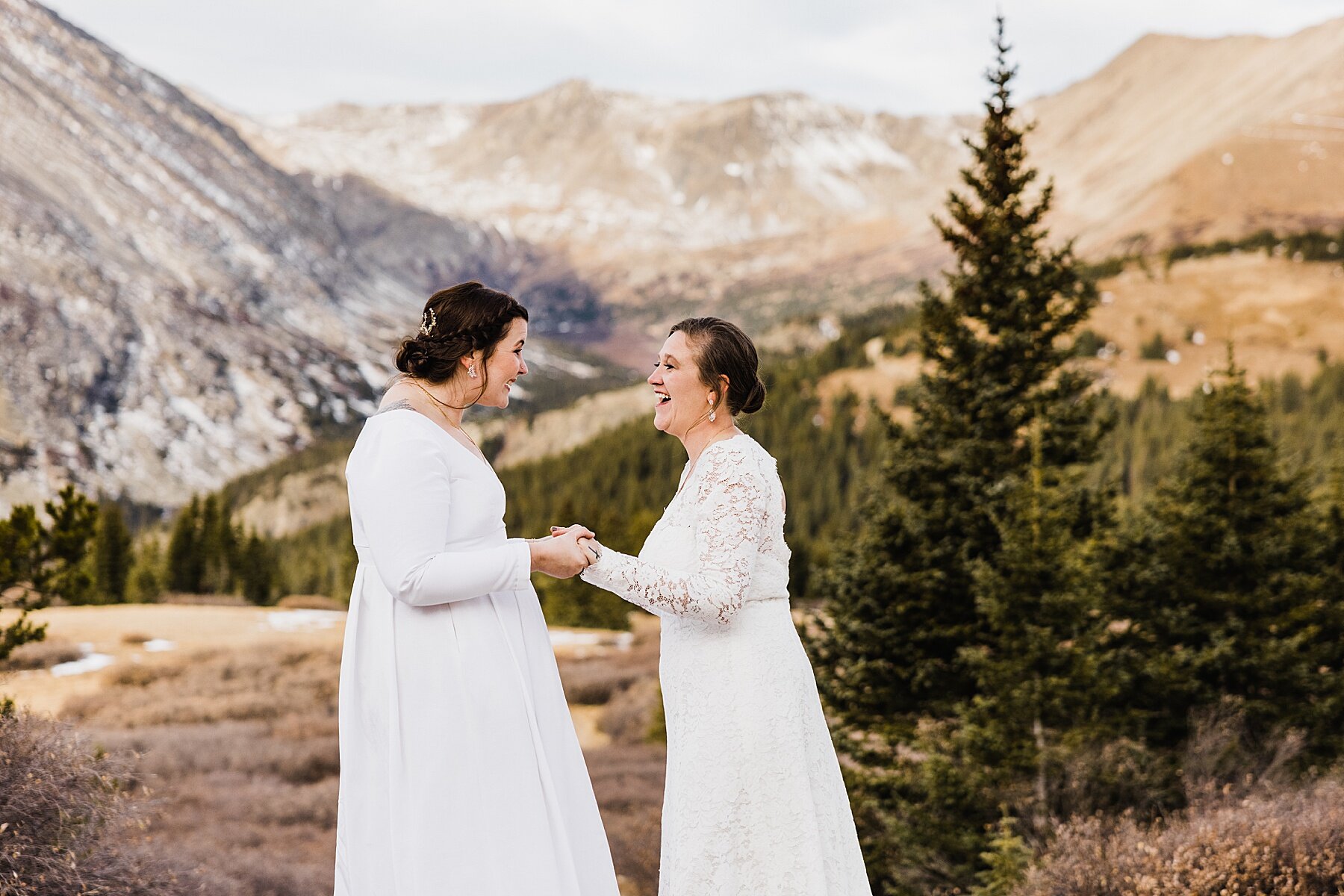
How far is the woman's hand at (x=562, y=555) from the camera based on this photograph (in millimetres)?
4023

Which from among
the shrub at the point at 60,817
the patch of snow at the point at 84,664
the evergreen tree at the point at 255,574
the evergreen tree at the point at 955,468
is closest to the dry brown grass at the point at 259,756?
the shrub at the point at 60,817

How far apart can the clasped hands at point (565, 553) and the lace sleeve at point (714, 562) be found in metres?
0.05

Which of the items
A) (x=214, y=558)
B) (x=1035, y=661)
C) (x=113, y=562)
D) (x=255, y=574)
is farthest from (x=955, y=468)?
(x=214, y=558)

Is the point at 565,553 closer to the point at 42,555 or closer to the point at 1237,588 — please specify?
the point at 42,555

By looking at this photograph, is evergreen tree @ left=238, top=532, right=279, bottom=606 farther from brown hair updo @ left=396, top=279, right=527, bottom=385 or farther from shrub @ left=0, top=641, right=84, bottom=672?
brown hair updo @ left=396, top=279, right=527, bottom=385

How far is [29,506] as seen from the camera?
866 centimetres

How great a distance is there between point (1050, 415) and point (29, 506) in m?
11.6

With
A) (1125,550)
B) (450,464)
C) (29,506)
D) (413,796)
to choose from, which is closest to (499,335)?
(450,464)

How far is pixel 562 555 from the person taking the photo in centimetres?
404

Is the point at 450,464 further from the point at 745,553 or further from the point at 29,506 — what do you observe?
the point at 29,506

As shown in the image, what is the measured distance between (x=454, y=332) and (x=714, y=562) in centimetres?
133

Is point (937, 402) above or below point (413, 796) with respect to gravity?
above

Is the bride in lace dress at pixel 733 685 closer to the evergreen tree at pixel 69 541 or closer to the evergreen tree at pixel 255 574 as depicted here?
the evergreen tree at pixel 69 541

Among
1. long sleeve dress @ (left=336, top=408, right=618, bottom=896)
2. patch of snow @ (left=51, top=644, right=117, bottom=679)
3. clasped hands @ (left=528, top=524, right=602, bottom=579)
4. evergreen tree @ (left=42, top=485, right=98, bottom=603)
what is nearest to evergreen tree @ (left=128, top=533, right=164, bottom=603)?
patch of snow @ (left=51, top=644, right=117, bottom=679)
